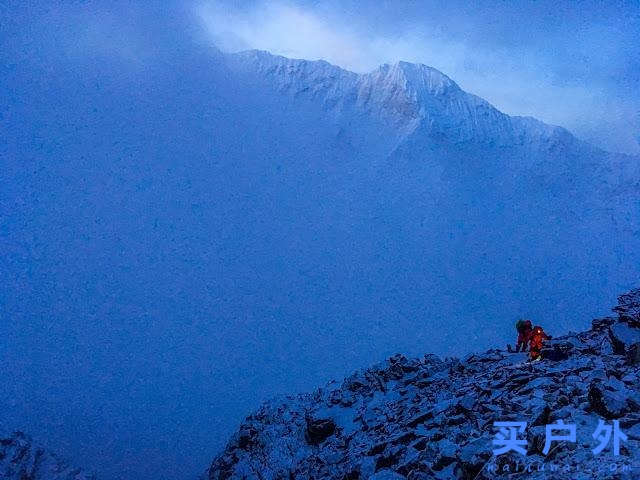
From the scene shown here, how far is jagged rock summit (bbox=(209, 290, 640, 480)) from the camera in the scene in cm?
549

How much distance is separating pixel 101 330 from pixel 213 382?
16888 millimetres

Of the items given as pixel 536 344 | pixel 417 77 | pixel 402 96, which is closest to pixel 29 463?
pixel 536 344

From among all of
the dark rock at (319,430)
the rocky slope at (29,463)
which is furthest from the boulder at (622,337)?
the rocky slope at (29,463)

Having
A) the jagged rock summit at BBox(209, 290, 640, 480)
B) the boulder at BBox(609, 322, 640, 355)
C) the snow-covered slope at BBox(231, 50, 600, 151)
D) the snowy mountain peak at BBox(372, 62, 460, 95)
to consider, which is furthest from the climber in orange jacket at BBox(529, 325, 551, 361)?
the snowy mountain peak at BBox(372, 62, 460, 95)

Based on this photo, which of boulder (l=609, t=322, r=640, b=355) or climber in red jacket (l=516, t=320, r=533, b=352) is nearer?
boulder (l=609, t=322, r=640, b=355)

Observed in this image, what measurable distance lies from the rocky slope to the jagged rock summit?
8846 mm

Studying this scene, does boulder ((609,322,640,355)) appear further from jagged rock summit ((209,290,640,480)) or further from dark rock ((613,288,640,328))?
dark rock ((613,288,640,328))

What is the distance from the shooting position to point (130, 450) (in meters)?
35.5

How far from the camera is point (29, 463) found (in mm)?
17984

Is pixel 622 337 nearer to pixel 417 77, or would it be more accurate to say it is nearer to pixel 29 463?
pixel 29 463

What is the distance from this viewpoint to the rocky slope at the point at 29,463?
17.2 metres

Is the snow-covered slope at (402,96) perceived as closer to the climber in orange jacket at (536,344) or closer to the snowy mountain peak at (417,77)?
the snowy mountain peak at (417,77)

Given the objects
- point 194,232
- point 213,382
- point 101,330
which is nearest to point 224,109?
point 194,232

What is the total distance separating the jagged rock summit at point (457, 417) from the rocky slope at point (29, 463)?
8.85 m
